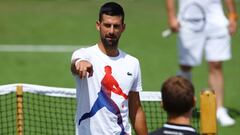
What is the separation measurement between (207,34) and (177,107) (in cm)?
731

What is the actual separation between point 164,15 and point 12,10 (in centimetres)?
525

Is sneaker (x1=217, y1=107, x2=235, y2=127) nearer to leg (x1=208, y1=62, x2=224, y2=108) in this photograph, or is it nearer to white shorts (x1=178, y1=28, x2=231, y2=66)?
leg (x1=208, y1=62, x2=224, y2=108)

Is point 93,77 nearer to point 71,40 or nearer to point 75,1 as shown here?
point 71,40

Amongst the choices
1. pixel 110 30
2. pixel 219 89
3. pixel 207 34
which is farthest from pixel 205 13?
pixel 110 30

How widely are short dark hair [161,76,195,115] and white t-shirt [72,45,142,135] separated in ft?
5.34

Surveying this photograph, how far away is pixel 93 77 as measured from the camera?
27.8 feet

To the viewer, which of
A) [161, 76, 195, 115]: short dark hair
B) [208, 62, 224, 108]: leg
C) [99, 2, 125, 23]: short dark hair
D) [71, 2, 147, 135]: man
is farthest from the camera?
[208, 62, 224, 108]: leg

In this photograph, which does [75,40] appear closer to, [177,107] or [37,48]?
[37,48]

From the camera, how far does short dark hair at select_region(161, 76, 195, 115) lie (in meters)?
6.87

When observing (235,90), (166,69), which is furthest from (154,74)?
(235,90)

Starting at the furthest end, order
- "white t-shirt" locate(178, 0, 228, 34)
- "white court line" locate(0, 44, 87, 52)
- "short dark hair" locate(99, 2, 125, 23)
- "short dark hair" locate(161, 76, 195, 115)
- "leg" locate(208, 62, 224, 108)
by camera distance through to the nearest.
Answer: "white court line" locate(0, 44, 87, 52), "white t-shirt" locate(178, 0, 228, 34), "leg" locate(208, 62, 224, 108), "short dark hair" locate(99, 2, 125, 23), "short dark hair" locate(161, 76, 195, 115)

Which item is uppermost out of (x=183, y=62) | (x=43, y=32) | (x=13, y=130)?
(x=43, y=32)

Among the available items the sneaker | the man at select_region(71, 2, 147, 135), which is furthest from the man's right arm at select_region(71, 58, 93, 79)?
the sneaker

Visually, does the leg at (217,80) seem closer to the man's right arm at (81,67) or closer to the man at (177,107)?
the man's right arm at (81,67)
